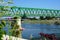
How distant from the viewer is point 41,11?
42.8 meters

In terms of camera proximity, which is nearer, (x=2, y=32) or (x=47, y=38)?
(x=2, y=32)

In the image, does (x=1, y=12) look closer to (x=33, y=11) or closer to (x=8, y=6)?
(x=8, y=6)

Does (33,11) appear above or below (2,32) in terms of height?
below

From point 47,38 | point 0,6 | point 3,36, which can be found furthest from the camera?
point 47,38

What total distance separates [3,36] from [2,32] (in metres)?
0.09

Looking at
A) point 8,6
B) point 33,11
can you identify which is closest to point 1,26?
point 8,6

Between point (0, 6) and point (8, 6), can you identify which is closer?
point (8, 6)

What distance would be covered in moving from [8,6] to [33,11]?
3961cm

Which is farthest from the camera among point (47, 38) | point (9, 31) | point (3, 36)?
point (47, 38)

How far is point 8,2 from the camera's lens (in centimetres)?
199

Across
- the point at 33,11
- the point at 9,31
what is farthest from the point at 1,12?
the point at 33,11

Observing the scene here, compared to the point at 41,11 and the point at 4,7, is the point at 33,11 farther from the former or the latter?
the point at 4,7

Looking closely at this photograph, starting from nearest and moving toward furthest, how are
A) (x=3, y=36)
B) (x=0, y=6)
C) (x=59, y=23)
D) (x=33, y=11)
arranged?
(x=3, y=36) < (x=0, y=6) < (x=33, y=11) < (x=59, y=23)

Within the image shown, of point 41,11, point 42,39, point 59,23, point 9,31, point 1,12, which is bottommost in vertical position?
point 59,23
